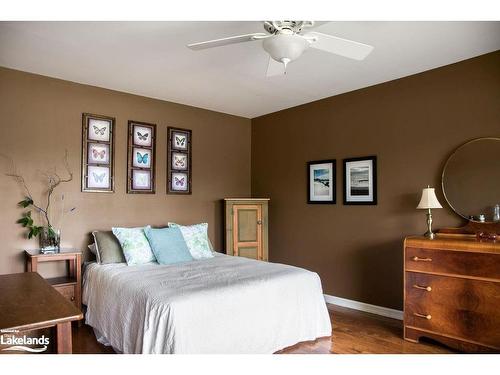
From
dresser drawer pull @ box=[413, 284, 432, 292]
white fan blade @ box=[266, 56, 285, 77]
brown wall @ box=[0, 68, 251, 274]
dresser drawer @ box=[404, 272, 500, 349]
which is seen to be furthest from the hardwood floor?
white fan blade @ box=[266, 56, 285, 77]

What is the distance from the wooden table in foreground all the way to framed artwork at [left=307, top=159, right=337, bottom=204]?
3.10m

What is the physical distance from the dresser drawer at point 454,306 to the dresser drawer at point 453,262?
0.18 ft

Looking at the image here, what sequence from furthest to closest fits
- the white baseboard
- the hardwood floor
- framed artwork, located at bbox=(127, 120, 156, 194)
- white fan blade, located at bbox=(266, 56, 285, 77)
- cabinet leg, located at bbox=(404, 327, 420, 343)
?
framed artwork, located at bbox=(127, 120, 156, 194) < the white baseboard < cabinet leg, located at bbox=(404, 327, 420, 343) < the hardwood floor < white fan blade, located at bbox=(266, 56, 285, 77)

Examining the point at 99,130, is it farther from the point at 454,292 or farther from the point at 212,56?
the point at 454,292

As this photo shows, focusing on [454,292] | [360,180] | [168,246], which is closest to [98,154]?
[168,246]

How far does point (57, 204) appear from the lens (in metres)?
3.63

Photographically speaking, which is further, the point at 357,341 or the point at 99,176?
the point at 99,176

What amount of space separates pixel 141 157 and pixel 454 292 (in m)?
3.31

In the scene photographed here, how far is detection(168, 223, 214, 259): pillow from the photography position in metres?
3.79

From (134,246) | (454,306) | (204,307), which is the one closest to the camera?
(204,307)

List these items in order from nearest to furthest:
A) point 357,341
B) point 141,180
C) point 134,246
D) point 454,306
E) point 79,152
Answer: point 454,306
point 357,341
point 134,246
point 79,152
point 141,180

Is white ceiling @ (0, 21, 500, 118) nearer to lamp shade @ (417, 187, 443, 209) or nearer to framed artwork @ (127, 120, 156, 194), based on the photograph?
framed artwork @ (127, 120, 156, 194)

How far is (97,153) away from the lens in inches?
153
